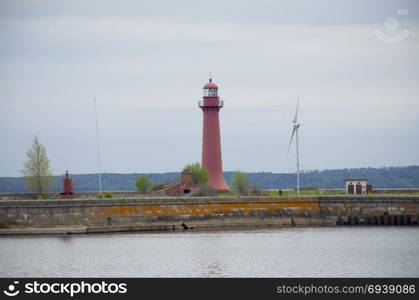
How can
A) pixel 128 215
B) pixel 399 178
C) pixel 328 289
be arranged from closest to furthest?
pixel 328 289
pixel 128 215
pixel 399 178

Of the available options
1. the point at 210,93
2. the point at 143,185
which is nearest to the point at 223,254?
the point at 210,93

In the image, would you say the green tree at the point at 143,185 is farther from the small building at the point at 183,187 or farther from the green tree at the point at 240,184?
the green tree at the point at 240,184

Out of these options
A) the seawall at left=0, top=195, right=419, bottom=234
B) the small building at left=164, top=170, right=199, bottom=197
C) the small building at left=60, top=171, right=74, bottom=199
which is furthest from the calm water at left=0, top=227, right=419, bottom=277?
the small building at left=164, top=170, right=199, bottom=197

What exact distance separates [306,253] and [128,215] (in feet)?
51.7

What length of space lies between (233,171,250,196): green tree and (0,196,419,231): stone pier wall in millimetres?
11390

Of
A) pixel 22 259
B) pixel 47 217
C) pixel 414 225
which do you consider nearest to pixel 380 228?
pixel 414 225

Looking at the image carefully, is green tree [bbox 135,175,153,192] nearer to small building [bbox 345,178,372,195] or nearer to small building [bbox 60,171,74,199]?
small building [bbox 345,178,372,195]

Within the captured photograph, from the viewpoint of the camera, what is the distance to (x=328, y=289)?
43.6m

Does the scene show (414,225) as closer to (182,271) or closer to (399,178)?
(182,271)

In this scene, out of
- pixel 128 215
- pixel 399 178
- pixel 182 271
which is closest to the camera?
pixel 182 271

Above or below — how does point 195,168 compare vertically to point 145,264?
above

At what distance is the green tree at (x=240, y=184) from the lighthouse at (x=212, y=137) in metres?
1.50

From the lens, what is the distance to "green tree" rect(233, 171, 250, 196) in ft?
284

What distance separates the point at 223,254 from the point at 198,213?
14.8 metres
